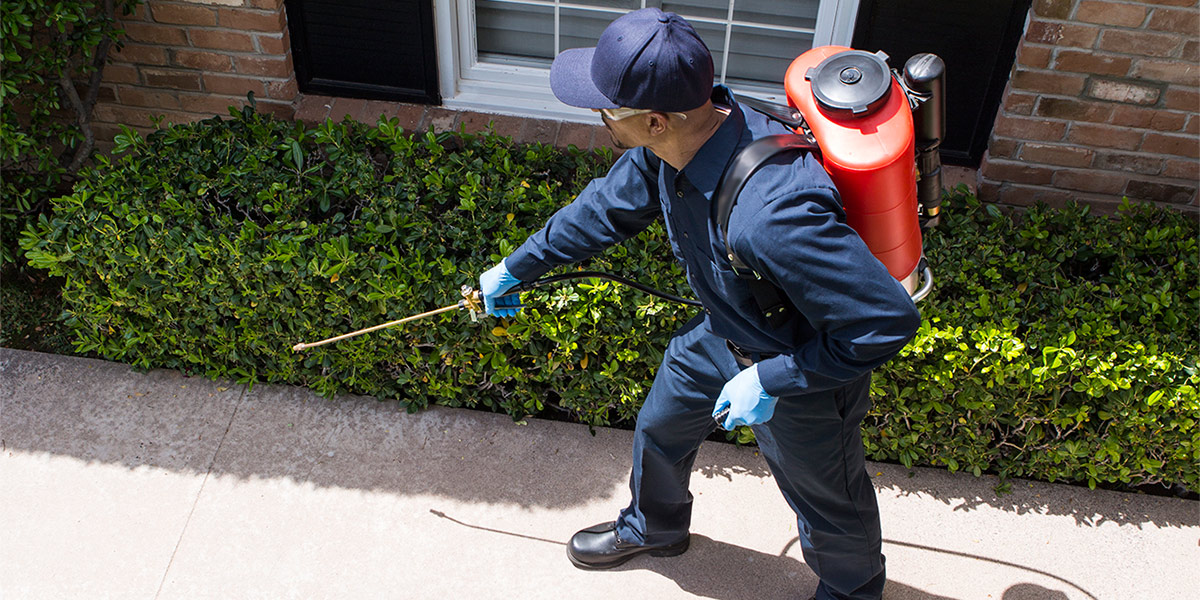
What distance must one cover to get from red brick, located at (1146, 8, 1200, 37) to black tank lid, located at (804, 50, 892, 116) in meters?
1.85

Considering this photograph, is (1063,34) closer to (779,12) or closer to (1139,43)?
(1139,43)

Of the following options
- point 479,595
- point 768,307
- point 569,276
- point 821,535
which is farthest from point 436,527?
point 768,307

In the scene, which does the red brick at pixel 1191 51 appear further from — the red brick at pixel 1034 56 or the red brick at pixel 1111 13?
the red brick at pixel 1034 56

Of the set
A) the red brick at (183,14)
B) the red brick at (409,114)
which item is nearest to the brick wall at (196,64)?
the red brick at (183,14)

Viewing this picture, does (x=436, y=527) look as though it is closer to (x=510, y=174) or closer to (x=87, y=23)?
(x=510, y=174)

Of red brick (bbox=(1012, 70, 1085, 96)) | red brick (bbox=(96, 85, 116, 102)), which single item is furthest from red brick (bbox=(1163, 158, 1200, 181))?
red brick (bbox=(96, 85, 116, 102))

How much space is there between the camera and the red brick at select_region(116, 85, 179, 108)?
4.04m

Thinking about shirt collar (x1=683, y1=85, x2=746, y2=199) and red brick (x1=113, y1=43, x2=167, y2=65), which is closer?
shirt collar (x1=683, y1=85, x2=746, y2=199)

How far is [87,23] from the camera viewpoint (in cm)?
350

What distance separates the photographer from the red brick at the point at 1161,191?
376 centimetres

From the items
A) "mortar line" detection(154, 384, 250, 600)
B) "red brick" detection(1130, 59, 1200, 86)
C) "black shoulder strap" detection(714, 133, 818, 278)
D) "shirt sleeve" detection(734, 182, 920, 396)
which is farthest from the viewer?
"red brick" detection(1130, 59, 1200, 86)

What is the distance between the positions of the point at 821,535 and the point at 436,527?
1.31m

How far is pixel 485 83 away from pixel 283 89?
0.85 metres

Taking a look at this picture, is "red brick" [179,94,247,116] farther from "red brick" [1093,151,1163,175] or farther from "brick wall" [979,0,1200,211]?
"red brick" [1093,151,1163,175]
